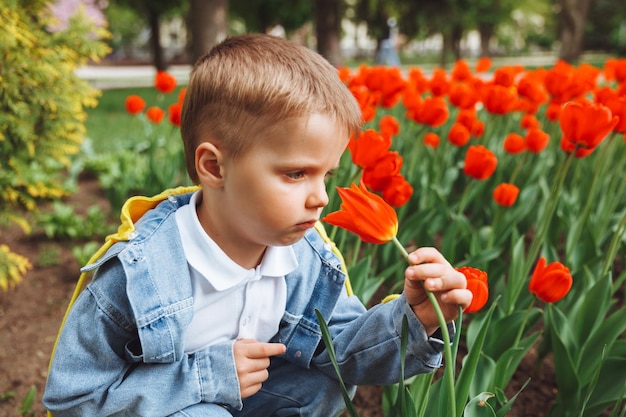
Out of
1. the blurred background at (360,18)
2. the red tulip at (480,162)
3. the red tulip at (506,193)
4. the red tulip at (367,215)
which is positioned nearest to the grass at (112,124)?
the blurred background at (360,18)

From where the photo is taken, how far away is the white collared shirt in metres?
1.28

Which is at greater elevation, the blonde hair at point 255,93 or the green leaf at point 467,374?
the blonde hair at point 255,93

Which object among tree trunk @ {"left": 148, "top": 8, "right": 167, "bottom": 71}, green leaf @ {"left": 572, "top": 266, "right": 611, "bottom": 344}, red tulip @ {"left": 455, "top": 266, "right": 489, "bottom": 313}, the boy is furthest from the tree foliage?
tree trunk @ {"left": 148, "top": 8, "right": 167, "bottom": 71}

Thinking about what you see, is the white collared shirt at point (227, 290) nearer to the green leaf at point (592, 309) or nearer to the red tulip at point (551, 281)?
the red tulip at point (551, 281)

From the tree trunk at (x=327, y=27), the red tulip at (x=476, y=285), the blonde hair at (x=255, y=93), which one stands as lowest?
the tree trunk at (x=327, y=27)

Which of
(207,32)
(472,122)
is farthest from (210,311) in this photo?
(207,32)

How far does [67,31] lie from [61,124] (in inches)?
16.8

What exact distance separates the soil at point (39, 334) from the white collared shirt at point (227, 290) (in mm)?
682

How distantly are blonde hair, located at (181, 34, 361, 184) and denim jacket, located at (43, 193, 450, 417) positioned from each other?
25 cm

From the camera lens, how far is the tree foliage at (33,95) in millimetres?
2314

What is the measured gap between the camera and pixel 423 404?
4.48 feet

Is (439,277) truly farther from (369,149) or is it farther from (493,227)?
(493,227)

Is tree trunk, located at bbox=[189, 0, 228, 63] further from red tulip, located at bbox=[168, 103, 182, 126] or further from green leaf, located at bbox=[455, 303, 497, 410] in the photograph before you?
green leaf, located at bbox=[455, 303, 497, 410]

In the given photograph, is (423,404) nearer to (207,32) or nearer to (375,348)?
(375,348)
